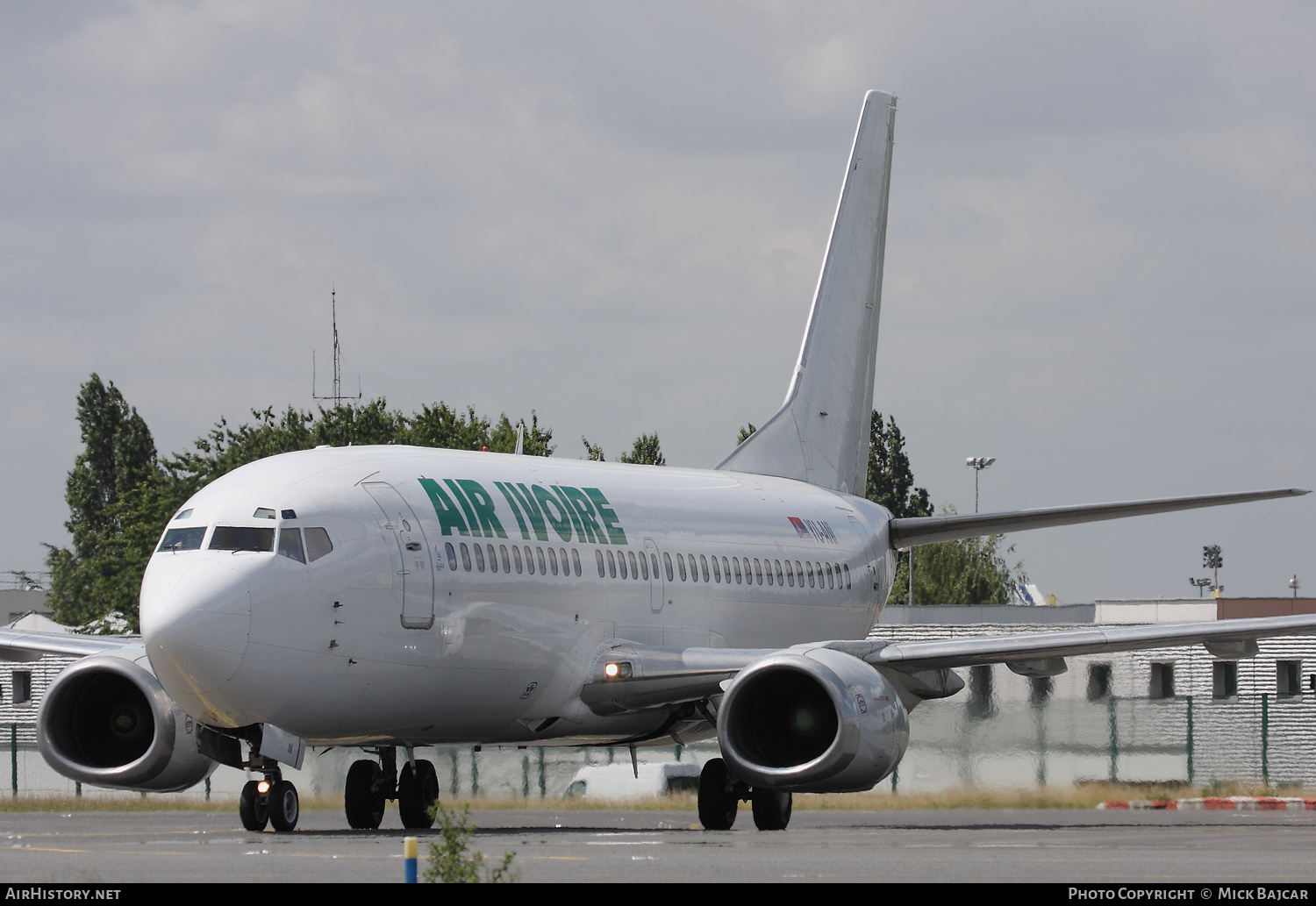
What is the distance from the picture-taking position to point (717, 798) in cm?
2395

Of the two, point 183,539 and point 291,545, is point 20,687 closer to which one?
point 183,539

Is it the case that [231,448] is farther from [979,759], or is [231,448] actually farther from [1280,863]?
[1280,863]

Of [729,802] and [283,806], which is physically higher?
[283,806]

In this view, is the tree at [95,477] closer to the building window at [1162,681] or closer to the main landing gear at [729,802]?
the building window at [1162,681]

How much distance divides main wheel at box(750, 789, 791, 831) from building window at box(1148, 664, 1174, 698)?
64.3ft

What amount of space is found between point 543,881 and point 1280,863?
573 cm

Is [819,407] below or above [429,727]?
above

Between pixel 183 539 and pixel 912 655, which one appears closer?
pixel 183 539

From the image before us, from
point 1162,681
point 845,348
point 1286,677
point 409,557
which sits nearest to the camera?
point 409,557

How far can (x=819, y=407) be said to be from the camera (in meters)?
33.8

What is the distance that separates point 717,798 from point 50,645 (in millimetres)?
7519

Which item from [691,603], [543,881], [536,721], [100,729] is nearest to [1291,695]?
[691,603]

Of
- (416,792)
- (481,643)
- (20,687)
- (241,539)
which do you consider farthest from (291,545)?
(20,687)

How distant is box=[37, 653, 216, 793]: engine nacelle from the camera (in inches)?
890
